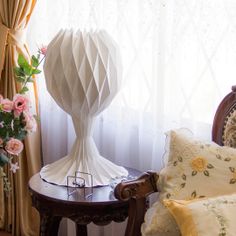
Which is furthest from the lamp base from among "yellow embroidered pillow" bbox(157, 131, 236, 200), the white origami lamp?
"yellow embroidered pillow" bbox(157, 131, 236, 200)

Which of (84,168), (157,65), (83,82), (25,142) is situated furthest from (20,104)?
(25,142)

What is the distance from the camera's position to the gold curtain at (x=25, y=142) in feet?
6.45

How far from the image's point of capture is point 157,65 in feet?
5.42

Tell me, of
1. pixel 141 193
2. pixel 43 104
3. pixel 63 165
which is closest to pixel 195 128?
pixel 141 193

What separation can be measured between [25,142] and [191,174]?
1064 millimetres

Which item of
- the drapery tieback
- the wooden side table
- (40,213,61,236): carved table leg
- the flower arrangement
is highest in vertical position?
the drapery tieback

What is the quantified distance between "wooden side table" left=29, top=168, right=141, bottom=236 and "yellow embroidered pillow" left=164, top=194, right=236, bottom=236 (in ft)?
0.97

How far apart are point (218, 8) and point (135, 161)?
2.36 feet

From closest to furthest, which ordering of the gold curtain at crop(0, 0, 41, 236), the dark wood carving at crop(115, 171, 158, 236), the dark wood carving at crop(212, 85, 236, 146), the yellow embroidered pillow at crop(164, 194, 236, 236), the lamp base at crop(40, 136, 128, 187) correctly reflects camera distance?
the yellow embroidered pillow at crop(164, 194, 236, 236)
the dark wood carving at crop(115, 171, 158, 236)
the dark wood carving at crop(212, 85, 236, 146)
the lamp base at crop(40, 136, 128, 187)
the gold curtain at crop(0, 0, 41, 236)

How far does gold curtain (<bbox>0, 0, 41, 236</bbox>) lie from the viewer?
77.4 inches

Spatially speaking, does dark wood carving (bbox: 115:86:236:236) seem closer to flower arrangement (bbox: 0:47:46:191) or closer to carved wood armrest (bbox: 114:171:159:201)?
carved wood armrest (bbox: 114:171:159:201)

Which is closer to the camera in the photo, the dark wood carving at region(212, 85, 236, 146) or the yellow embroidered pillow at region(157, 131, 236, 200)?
the yellow embroidered pillow at region(157, 131, 236, 200)

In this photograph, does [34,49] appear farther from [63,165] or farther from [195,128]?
[195,128]

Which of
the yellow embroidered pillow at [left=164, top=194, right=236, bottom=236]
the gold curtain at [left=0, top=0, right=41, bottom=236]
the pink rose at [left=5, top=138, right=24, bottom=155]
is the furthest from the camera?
the gold curtain at [left=0, top=0, right=41, bottom=236]
